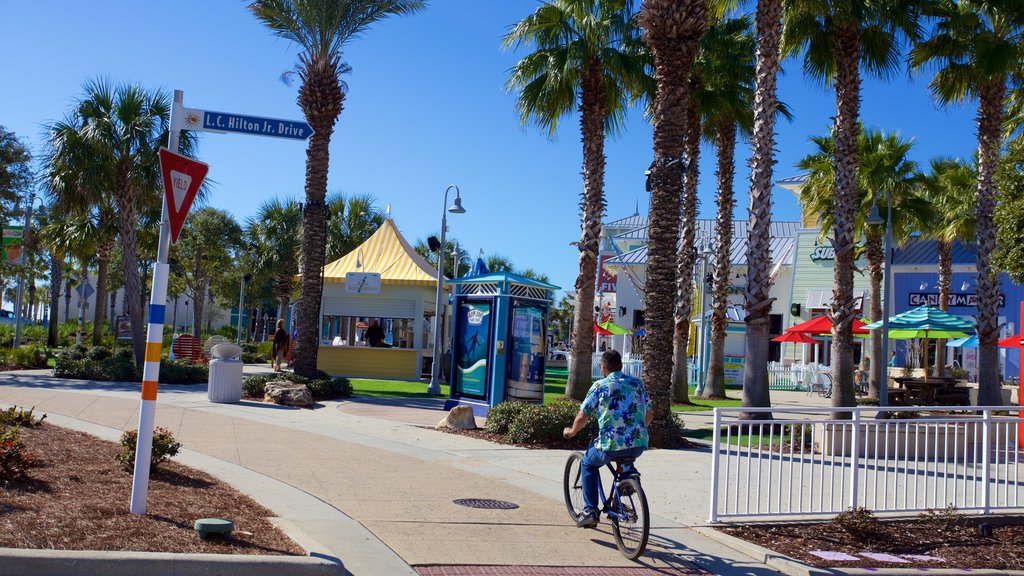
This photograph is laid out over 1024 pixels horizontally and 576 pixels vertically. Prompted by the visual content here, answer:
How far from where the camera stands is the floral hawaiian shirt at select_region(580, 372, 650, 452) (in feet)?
22.2

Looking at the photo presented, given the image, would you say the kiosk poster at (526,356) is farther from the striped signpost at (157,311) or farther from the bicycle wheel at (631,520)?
the striped signpost at (157,311)

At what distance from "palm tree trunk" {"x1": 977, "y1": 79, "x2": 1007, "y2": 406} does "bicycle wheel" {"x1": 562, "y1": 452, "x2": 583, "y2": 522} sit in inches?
641

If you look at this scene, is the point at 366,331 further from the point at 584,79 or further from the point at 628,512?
the point at 628,512

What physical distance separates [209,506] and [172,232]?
2.31m

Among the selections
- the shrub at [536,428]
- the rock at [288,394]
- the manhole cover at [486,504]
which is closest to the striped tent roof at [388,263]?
the rock at [288,394]

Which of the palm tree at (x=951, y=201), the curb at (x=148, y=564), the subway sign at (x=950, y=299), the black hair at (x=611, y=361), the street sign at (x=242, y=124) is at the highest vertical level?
the palm tree at (x=951, y=201)

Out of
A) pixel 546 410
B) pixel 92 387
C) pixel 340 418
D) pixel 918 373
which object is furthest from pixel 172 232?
pixel 918 373

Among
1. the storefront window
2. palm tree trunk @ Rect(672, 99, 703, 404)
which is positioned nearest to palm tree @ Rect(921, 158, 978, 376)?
palm tree trunk @ Rect(672, 99, 703, 404)

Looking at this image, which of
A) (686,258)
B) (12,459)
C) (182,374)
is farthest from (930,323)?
(12,459)

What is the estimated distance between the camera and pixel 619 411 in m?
6.81

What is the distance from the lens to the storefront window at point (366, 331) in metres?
28.7

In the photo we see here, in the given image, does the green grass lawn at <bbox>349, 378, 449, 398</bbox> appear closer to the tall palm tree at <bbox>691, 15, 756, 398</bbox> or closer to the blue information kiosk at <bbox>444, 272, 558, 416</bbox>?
the blue information kiosk at <bbox>444, 272, 558, 416</bbox>

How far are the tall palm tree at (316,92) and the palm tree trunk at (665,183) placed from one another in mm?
8534

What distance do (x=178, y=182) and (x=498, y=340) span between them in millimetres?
9552
